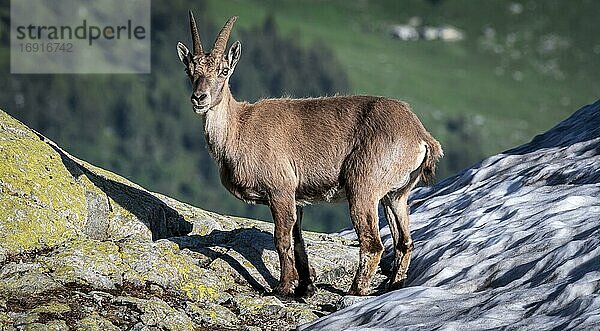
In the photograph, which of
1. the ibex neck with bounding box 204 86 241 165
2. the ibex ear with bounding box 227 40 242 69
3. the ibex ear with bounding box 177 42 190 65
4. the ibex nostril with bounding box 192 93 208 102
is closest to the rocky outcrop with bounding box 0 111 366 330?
the ibex neck with bounding box 204 86 241 165

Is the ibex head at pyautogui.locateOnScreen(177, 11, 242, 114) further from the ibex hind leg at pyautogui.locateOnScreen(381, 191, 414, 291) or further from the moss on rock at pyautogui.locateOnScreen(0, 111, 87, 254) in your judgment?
the ibex hind leg at pyautogui.locateOnScreen(381, 191, 414, 291)

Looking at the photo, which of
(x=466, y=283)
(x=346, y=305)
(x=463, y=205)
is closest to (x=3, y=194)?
(x=346, y=305)

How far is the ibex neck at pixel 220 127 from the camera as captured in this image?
18.0m

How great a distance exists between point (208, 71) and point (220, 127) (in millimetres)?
1144

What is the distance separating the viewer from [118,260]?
1623 cm

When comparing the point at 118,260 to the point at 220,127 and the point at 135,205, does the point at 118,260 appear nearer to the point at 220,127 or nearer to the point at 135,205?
the point at 135,205

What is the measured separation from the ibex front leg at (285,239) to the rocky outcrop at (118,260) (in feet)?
1.21

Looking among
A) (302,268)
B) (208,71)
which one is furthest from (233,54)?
(302,268)

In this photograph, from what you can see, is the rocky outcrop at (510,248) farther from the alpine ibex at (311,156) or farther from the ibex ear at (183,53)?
the ibex ear at (183,53)

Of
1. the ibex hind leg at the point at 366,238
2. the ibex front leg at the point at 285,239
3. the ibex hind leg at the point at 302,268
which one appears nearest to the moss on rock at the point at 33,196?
the ibex front leg at the point at 285,239

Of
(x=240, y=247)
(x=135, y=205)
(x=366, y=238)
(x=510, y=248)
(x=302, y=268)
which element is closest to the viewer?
(x=510, y=248)

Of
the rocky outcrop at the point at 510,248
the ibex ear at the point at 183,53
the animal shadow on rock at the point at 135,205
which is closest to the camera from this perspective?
the rocky outcrop at the point at 510,248

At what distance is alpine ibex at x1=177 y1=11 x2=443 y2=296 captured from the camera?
17.4 metres

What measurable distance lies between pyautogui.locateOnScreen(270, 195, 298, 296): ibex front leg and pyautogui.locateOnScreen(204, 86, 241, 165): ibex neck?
1390mm
